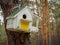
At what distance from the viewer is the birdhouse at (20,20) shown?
353 cm

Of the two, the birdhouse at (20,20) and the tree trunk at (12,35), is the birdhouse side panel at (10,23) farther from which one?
the tree trunk at (12,35)

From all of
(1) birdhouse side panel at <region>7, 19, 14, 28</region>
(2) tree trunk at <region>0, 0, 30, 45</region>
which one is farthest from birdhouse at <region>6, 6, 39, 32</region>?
(2) tree trunk at <region>0, 0, 30, 45</region>

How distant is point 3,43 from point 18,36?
9.33 meters

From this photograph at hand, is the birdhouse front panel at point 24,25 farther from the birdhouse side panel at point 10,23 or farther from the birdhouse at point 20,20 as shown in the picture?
the birdhouse side panel at point 10,23

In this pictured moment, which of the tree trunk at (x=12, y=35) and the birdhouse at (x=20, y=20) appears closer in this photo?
the birdhouse at (x=20, y=20)

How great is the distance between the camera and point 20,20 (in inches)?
145

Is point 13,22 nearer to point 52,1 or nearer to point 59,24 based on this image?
point 52,1

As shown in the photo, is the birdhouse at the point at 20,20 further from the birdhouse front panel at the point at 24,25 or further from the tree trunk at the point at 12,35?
the tree trunk at the point at 12,35

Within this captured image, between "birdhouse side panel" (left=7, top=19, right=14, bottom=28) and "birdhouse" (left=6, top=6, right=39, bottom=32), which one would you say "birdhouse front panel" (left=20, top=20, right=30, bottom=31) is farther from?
"birdhouse side panel" (left=7, top=19, right=14, bottom=28)

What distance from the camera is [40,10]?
276 inches

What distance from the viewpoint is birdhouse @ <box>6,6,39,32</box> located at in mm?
3531

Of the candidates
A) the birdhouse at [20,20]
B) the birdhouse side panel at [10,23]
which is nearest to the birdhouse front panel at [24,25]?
the birdhouse at [20,20]

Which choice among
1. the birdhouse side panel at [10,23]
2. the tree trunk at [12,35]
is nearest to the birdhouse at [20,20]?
the birdhouse side panel at [10,23]

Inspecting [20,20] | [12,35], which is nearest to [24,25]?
[20,20]
